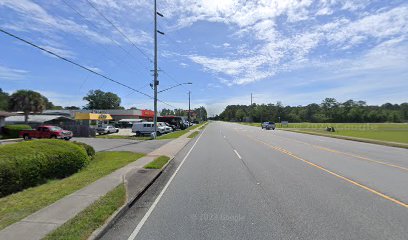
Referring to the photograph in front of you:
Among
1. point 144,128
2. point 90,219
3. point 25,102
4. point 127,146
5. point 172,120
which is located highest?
point 25,102

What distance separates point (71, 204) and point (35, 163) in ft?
13.7

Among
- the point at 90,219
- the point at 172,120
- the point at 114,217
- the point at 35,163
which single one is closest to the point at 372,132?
the point at 172,120

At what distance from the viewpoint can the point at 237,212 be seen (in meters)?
7.40

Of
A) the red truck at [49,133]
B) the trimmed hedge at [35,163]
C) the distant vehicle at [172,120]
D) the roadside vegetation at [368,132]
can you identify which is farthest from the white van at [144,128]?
the trimmed hedge at [35,163]

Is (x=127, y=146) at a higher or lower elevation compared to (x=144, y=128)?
lower

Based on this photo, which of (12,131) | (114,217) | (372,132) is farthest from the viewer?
(372,132)

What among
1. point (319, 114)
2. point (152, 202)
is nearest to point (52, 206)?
point (152, 202)

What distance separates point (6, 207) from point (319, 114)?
189054 millimetres

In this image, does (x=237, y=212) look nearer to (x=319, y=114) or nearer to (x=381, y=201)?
(x=381, y=201)

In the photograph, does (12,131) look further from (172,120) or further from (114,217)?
(114,217)

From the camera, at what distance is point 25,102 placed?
55.8 meters

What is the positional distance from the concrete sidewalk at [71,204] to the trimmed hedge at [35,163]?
2.04m

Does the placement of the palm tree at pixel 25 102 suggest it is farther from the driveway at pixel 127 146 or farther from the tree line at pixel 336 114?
the tree line at pixel 336 114

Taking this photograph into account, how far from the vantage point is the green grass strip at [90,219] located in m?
5.76
